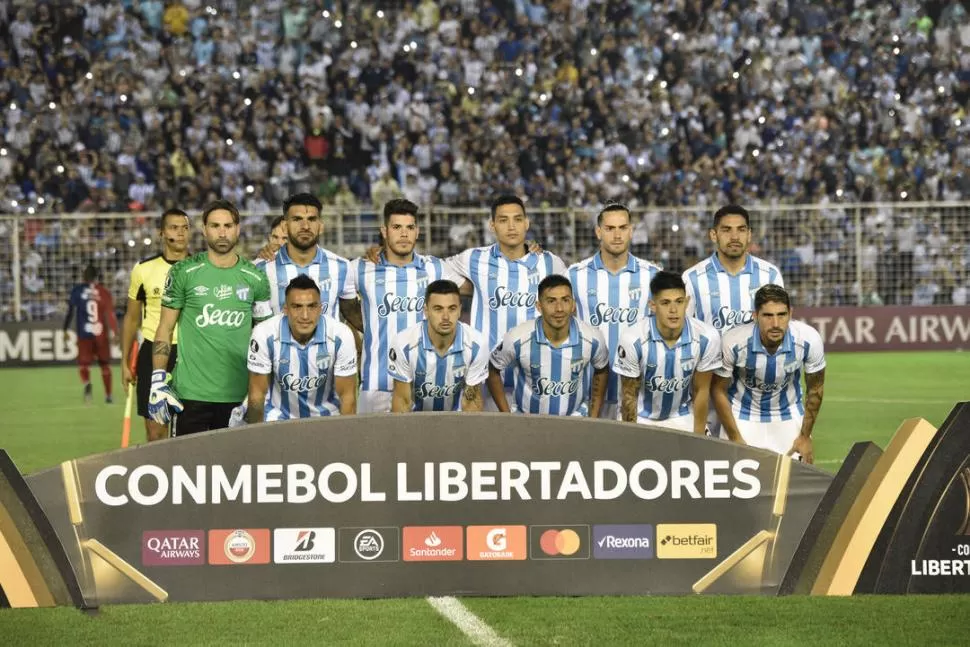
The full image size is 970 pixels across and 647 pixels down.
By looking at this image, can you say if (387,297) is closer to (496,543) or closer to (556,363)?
(556,363)

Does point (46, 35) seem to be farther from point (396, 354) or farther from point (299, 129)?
point (396, 354)

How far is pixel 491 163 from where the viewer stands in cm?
2406

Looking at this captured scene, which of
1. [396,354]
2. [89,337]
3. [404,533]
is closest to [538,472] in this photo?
[404,533]

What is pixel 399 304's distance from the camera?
330 inches

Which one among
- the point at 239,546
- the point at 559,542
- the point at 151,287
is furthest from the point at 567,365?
the point at 151,287

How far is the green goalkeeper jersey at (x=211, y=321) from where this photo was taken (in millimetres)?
7735

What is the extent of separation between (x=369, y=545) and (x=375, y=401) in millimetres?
2599

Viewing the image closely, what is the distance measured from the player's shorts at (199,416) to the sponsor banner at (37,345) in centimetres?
1355

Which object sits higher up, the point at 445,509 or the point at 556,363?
the point at 556,363

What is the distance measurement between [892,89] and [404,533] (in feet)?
75.0

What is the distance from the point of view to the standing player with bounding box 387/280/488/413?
7465mm

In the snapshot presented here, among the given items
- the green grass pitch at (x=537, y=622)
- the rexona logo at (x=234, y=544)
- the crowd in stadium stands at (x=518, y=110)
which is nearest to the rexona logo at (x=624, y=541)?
the green grass pitch at (x=537, y=622)

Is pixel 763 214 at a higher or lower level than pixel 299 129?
lower

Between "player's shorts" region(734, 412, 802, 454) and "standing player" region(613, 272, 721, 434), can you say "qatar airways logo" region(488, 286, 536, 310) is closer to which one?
"standing player" region(613, 272, 721, 434)
